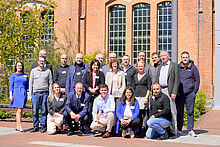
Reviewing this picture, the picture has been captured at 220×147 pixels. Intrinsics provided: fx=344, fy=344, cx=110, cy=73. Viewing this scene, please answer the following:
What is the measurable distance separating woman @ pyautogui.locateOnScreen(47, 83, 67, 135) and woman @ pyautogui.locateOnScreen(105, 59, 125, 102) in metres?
1.35

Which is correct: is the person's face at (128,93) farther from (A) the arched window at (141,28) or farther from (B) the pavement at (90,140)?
(A) the arched window at (141,28)

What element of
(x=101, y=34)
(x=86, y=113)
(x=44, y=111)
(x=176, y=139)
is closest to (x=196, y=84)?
(x=176, y=139)

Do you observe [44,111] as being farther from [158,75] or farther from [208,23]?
[208,23]

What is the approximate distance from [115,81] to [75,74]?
1.27 meters

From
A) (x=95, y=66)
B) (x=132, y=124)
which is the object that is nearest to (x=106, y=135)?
(x=132, y=124)

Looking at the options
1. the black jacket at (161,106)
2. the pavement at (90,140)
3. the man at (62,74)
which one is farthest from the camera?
the man at (62,74)

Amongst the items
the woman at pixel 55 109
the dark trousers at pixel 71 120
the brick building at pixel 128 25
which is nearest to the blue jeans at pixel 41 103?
the woman at pixel 55 109

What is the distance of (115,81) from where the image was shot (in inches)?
364

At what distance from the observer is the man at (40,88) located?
979cm

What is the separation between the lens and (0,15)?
50.2 feet

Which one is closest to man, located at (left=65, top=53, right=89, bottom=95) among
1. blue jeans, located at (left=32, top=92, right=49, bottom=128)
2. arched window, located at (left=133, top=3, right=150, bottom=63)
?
blue jeans, located at (left=32, top=92, right=49, bottom=128)

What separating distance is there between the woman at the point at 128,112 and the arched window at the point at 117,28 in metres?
15.2

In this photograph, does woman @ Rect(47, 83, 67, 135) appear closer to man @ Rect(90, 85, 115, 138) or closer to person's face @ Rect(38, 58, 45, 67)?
person's face @ Rect(38, 58, 45, 67)

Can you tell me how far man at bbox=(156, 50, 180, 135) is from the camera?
8.68 metres
